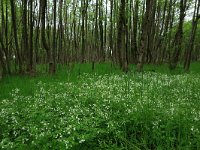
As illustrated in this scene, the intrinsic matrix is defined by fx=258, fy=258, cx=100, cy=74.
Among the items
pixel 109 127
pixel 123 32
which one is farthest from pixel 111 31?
pixel 109 127

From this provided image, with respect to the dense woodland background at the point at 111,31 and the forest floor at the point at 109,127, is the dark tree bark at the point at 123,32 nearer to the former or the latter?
the dense woodland background at the point at 111,31

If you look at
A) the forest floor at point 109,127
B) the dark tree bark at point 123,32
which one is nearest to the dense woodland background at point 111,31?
the dark tree bark at point 123,32

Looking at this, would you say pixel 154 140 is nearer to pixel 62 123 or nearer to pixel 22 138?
pixel 62 123

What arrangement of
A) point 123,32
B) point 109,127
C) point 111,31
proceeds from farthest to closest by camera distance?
point 111,31 → point 123,32 → point 109,127

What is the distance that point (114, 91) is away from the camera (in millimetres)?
9477

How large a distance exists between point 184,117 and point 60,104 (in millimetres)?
3900

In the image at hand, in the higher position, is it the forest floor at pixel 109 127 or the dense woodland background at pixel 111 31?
the dense woodland background at pixel 111 31

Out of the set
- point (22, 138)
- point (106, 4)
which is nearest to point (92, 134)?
point (22, 138)

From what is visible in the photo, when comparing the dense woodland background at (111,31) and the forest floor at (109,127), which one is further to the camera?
the dense woodland background at (111,31)

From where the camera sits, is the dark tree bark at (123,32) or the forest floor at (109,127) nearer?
the forest floor at (109,127)

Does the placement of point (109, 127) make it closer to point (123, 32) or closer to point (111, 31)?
point (123, 32)

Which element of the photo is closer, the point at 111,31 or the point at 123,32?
the point at 123,32

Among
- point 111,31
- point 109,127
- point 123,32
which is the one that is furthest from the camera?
point 111,31

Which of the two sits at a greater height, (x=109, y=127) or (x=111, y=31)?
(x=111, y=31)
